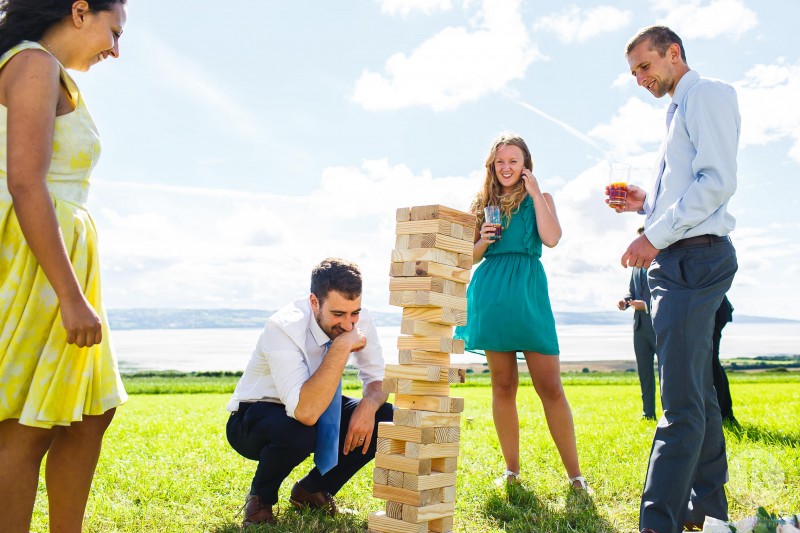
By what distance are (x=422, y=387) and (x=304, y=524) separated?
1.11m

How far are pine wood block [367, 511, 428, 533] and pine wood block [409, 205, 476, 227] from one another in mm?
1676

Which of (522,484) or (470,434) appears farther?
Answer: (470,434)

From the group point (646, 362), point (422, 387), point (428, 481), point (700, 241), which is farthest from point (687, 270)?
point (646, 362)

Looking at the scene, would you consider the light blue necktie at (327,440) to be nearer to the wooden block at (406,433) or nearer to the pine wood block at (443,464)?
the wooden block at (406,433)

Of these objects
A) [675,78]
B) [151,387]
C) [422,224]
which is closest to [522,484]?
[422,224]

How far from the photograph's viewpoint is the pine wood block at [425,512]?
384cm

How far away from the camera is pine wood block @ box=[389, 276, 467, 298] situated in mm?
3943

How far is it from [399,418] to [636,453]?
10.1 ft

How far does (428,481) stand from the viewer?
389 centimetres

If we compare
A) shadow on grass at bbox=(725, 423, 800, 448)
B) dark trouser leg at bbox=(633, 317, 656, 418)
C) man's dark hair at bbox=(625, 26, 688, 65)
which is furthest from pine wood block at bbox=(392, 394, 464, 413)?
dark trouser leg at bbox=(633, 317, 656, 418)

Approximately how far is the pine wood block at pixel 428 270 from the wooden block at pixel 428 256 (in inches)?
0.7

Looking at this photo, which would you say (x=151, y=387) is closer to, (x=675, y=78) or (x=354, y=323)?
(x=354, y=323)

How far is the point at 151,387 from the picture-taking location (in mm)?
21453

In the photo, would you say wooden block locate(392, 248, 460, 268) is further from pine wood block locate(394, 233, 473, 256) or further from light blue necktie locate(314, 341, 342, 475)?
light blue necktie locate(314, 341, 342, 475)
